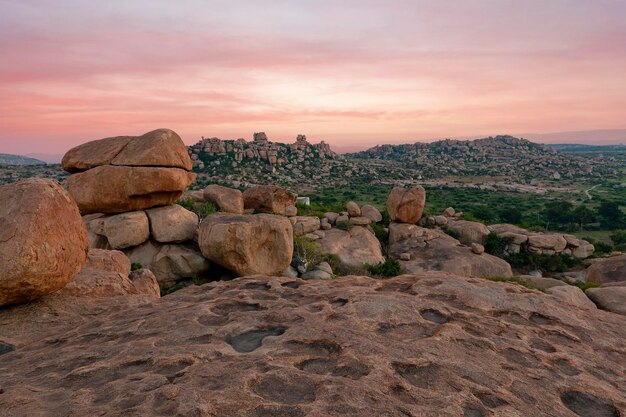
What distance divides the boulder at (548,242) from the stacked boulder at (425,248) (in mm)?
3795

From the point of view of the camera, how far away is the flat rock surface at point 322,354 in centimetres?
414

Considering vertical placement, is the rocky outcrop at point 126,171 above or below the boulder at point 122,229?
above

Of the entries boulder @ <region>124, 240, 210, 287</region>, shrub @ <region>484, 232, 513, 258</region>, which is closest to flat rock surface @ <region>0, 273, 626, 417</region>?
boulder @ <region>124, 240, 210, 287</region>

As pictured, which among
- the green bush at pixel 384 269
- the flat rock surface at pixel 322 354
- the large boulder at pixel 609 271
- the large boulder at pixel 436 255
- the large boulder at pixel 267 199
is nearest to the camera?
the flat rock surface at pixel 322 354

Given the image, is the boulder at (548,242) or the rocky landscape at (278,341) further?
the boulder at (548,242)

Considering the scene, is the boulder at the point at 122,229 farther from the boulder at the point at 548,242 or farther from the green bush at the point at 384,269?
the boulder at the point at 548,242

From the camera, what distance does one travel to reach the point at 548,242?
1177 inches

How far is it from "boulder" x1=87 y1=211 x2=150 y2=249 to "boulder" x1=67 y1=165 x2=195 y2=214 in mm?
533

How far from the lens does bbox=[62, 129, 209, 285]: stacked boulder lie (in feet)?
59.2

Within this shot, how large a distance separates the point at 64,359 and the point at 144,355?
1.35m

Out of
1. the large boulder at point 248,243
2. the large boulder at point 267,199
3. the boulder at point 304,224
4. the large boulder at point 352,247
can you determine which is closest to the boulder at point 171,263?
the large boulder at point 248,243

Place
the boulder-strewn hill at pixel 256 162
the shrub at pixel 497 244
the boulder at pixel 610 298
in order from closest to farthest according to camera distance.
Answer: the boulder at pixel 610 298 → the shrub at pixel 497 244 → the boulder-strewn hill at pixel 256 162

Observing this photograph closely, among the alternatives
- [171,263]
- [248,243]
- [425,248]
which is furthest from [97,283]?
[425,248]

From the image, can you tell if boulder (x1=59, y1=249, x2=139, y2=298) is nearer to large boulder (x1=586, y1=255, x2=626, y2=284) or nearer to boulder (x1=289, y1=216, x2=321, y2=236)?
boulder (x1=289, y1=216, x2=321, y2=236)
